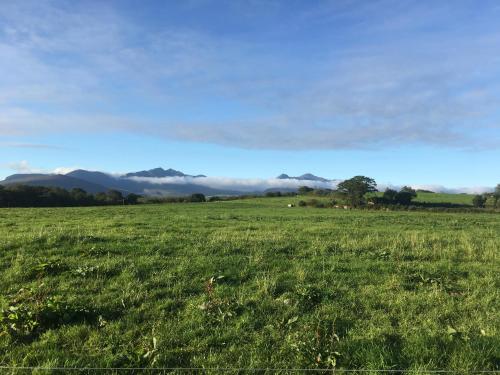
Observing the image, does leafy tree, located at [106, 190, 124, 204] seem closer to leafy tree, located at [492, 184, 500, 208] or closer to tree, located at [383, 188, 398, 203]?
tree, located at [383, 188, 398, 203]

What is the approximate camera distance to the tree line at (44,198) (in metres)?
76.5

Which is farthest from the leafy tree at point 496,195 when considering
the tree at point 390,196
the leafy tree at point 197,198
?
the leafy tree at point 197,198

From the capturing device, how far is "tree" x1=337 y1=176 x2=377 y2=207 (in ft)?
311

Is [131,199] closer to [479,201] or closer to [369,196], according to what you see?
[369,196]

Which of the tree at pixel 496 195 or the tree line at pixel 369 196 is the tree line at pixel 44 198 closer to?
the tree line at pixel 369 196

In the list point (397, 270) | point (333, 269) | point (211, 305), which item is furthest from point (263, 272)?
point (397, 270)

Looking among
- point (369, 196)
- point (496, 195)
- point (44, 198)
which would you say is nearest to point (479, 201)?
point (496, 195)

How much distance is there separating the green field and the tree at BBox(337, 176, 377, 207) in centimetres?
8197

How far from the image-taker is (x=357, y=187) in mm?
97312

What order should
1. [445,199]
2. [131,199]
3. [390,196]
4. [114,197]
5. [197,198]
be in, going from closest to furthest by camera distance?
[131,199] → [114,197] → [390,196] → [197,198] → [445,199]

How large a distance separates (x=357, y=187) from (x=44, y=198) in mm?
64577

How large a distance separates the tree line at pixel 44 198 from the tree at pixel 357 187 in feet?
151

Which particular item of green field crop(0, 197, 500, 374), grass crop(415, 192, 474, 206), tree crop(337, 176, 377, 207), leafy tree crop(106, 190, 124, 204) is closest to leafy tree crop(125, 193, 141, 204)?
leafy tree crop(106, 190, 124, 204)

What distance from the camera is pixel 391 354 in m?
6.75
